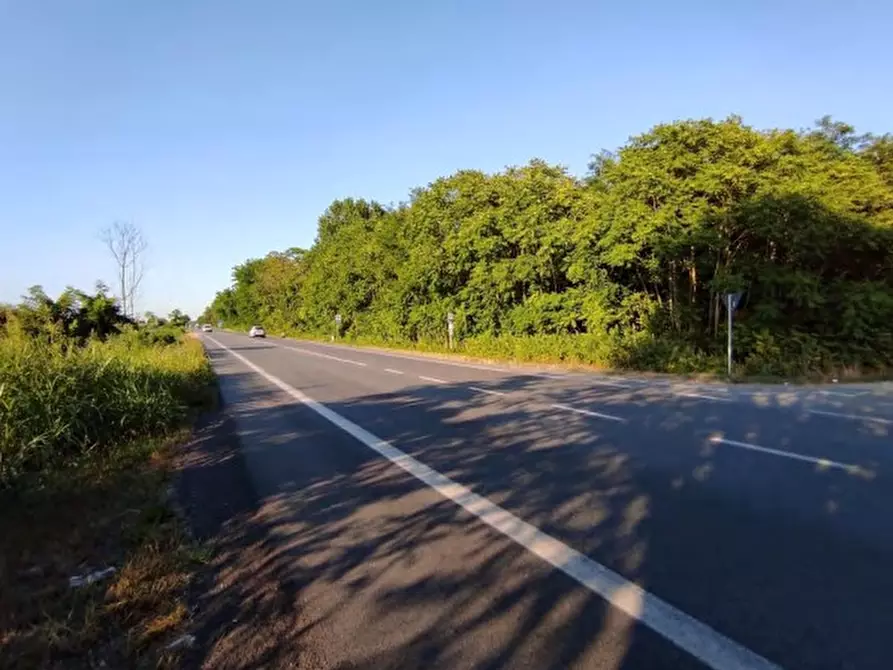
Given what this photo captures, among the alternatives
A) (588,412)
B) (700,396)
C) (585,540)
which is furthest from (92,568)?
(700,396)

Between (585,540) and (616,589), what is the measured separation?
0.96 m

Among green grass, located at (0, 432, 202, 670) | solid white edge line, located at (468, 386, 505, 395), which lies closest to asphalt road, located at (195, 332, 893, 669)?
green grass, located at (0, 432, 202, 670)

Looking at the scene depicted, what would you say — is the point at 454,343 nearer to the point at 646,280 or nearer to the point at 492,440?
the point at 646,280

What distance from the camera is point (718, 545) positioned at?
16.2ft

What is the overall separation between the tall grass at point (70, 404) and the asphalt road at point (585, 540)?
1.86 meters

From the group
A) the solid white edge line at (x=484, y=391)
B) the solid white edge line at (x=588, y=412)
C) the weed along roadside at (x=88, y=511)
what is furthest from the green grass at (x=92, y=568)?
the solid white edge line at (x=484, y=391)

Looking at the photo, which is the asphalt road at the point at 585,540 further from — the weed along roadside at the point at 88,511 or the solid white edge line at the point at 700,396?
the solid white edge line at the point at 700,396

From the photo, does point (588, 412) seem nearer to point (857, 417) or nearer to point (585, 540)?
point (857, 417)

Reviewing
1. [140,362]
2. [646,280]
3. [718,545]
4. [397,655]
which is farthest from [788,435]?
[646,280]

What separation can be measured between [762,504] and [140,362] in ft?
38.5

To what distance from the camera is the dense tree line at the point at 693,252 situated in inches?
826

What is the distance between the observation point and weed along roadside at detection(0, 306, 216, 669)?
394 centimetres

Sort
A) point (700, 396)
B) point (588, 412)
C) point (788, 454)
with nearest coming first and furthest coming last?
point (788, 454) < point (588, 412) < point (700, 396)

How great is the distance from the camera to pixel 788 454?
8078 millimetres
